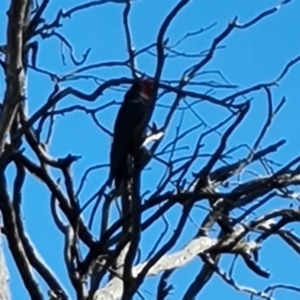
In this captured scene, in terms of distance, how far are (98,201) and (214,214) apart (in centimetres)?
68

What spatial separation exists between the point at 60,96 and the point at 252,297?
1.25m

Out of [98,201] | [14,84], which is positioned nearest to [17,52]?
[14,84]

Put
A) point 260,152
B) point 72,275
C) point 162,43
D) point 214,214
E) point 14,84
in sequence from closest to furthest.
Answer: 1. point 162,43
2. point 14,84
3. point 72,275
4. point 260,152
5. point 214,214

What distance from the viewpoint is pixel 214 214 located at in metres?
3.41

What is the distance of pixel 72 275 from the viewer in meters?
2.76

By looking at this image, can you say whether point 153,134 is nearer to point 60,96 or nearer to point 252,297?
point 60,96

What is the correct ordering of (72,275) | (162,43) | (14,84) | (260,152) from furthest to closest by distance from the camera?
(260,152), (72,275), (14,84), (162,43)

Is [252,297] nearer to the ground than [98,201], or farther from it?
nearer to the ground

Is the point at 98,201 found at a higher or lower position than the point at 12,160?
lower

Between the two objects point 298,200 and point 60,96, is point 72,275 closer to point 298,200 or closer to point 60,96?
point 60,96

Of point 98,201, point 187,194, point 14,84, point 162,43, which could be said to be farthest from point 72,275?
point 162,43

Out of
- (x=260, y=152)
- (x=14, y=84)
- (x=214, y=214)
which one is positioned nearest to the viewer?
(x=14, y=84)

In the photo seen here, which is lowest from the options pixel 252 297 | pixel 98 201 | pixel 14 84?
pixel 252 297

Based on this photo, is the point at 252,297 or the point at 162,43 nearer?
the point at 162,43
